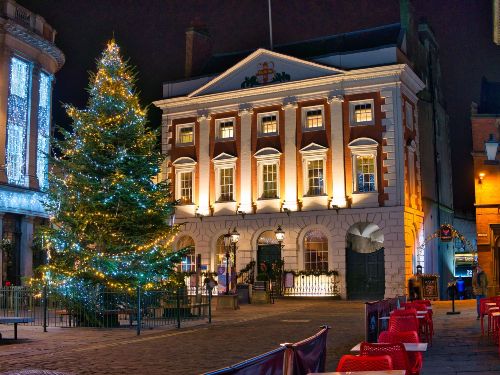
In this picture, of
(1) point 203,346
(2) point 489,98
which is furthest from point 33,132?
(2) point 489,98

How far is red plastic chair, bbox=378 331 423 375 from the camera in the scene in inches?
383

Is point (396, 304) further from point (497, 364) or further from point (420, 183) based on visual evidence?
point (420, 183)

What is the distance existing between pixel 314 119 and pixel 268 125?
3.07 meters

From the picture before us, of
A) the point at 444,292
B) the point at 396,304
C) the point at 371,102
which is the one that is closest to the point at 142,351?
the point at 396,304

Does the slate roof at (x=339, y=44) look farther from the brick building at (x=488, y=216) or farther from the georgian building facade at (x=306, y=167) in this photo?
the brick building at (x=488, y=216)

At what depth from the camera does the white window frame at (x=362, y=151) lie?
127 ft

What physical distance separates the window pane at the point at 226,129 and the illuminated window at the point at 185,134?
223 cm

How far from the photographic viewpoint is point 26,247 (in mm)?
37438

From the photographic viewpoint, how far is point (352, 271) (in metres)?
39.0

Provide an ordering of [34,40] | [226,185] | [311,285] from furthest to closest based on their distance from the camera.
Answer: [226,185], [311,285], [34,40]

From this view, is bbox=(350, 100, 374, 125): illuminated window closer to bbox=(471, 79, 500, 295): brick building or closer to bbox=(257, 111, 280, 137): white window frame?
bbox=(257, 111, 280, 137): white window frame

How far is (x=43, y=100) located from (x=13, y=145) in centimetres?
431

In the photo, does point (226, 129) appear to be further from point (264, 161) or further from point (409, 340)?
point (409, 340)

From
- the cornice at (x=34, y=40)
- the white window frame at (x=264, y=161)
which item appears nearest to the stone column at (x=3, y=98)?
the cornice at (x=34, y=40)
